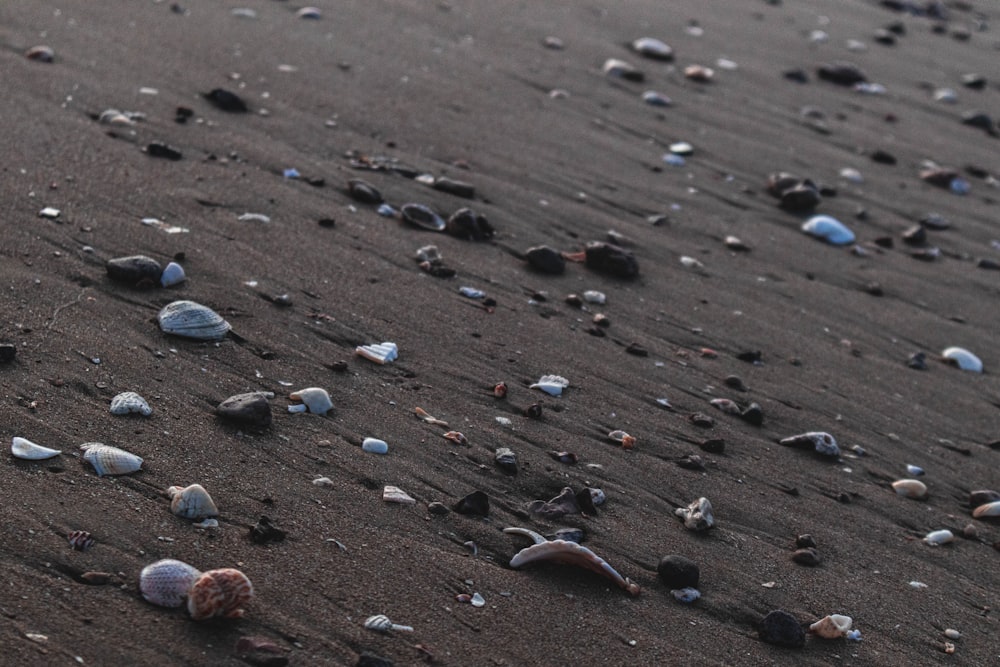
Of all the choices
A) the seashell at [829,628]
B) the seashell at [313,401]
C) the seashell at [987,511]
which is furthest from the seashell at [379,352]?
the seashell at [987,511]

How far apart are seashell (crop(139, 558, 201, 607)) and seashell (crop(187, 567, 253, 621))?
0.09 ft

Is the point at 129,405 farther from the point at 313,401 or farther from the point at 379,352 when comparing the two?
the point at 379,352

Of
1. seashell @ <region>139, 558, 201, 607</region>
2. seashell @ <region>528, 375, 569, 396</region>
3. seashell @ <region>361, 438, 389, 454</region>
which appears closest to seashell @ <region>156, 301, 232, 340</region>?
seashell @ <region>361, 438, 389, 454</region>

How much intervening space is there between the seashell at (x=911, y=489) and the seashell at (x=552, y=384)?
0.99 m

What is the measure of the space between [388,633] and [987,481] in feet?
6.84

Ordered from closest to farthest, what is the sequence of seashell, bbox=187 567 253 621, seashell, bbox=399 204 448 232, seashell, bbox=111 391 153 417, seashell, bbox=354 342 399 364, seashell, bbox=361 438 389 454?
seashell, bbox=187 567 253 621, seashell, bbox=111 391 153 417, seashell, bbox=361 438 389 454, seashell, bbox=354 342 399 364, seashell, bbox=399 204 448 232

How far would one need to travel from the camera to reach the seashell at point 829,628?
2639 mm

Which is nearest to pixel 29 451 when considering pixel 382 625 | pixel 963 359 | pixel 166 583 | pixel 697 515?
pixel 166 583

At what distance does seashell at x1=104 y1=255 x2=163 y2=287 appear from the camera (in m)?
3.32

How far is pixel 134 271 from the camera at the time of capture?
333cm

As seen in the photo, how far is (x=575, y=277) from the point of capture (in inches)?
163

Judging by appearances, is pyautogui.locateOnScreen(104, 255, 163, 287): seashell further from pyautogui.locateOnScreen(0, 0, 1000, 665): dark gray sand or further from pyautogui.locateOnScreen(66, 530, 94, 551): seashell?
pyautogui.locateOnScreen(66, 530, 94, 551): seashell

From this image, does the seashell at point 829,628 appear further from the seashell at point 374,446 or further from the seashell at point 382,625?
the seashell at point 374,446

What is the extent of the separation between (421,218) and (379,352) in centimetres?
99
